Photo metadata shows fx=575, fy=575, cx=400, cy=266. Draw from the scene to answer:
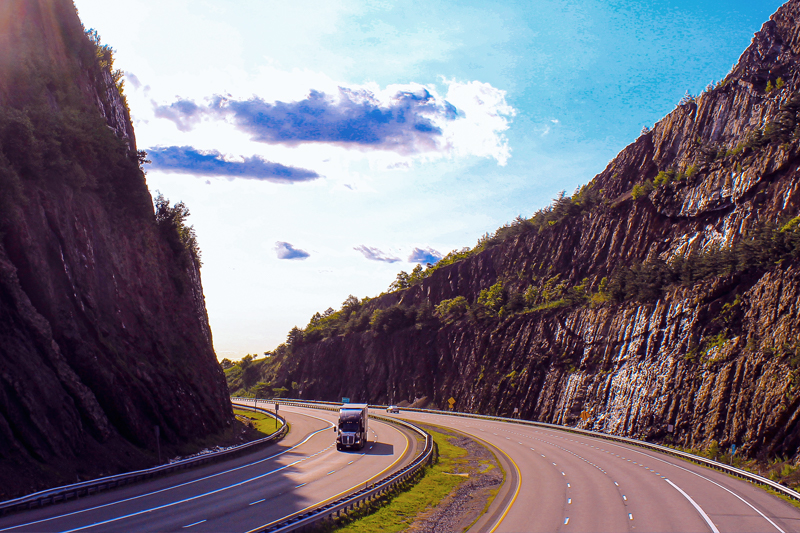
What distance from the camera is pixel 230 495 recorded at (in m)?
23.0

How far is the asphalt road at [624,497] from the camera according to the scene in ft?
61.8

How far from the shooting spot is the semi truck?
3762 cm

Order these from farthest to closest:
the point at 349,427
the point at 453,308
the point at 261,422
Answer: the point at 453,308 → the point at 261,422 → the point at 349,427

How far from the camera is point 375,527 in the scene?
19.0m

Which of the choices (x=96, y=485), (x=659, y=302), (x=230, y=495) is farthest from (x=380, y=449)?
(x=659, y=302)

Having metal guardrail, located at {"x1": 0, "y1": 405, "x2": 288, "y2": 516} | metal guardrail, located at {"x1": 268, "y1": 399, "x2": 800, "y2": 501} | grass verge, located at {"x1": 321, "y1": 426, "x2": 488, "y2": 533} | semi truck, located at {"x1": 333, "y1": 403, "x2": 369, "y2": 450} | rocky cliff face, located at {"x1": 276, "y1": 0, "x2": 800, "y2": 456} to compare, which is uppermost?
rocky cliff face, located at {"x1": 276, "y1": 0, "x2": 800, "y2": 456}

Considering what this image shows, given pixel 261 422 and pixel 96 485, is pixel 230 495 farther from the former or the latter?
pixel 261 422

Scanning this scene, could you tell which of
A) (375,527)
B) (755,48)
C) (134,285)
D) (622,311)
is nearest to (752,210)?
(622,311)

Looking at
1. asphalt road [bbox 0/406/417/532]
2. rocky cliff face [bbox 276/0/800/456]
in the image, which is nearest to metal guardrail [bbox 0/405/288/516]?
asphalt road [bbox 0/406/417/532]

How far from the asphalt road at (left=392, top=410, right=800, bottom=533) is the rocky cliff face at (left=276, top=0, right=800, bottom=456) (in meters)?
6.31

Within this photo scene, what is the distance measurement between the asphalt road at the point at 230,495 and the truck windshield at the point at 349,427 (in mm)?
1504

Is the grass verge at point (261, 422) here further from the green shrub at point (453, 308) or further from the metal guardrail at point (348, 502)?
the green shrub at point (453, 308)

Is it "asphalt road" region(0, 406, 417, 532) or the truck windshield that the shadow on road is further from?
the truck windshield

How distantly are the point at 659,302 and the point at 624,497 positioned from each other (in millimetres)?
28580
